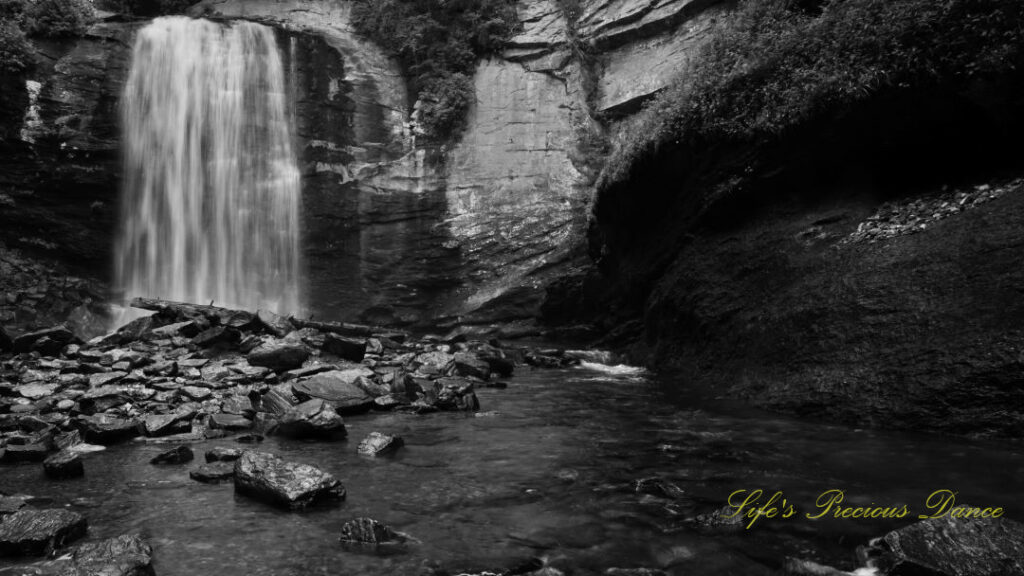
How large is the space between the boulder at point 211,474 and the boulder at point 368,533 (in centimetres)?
150

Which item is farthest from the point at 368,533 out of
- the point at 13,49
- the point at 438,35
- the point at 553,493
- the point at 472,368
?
the point at 438,35

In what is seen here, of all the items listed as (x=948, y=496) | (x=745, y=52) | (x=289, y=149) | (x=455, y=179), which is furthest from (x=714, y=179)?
(x=289, y=149)

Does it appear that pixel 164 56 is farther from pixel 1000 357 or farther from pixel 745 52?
pixel 1000 357

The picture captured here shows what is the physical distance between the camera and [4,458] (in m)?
4.43

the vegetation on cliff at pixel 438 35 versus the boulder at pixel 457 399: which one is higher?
the vegetation on cliff at pixel 438 35

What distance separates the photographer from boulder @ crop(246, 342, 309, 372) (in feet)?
28.3

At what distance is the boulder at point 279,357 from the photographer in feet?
28.3

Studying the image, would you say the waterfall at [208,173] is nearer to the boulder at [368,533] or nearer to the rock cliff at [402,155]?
the rock cliff at [402,155]

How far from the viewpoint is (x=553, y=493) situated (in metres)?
3.60

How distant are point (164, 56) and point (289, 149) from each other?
516cm

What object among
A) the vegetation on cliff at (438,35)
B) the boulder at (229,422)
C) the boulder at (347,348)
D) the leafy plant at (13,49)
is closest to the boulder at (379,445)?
the boulder at (229,422)

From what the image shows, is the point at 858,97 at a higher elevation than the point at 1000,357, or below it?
higher

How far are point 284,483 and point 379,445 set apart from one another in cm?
140

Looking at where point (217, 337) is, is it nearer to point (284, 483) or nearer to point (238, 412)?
point (238, 412)
